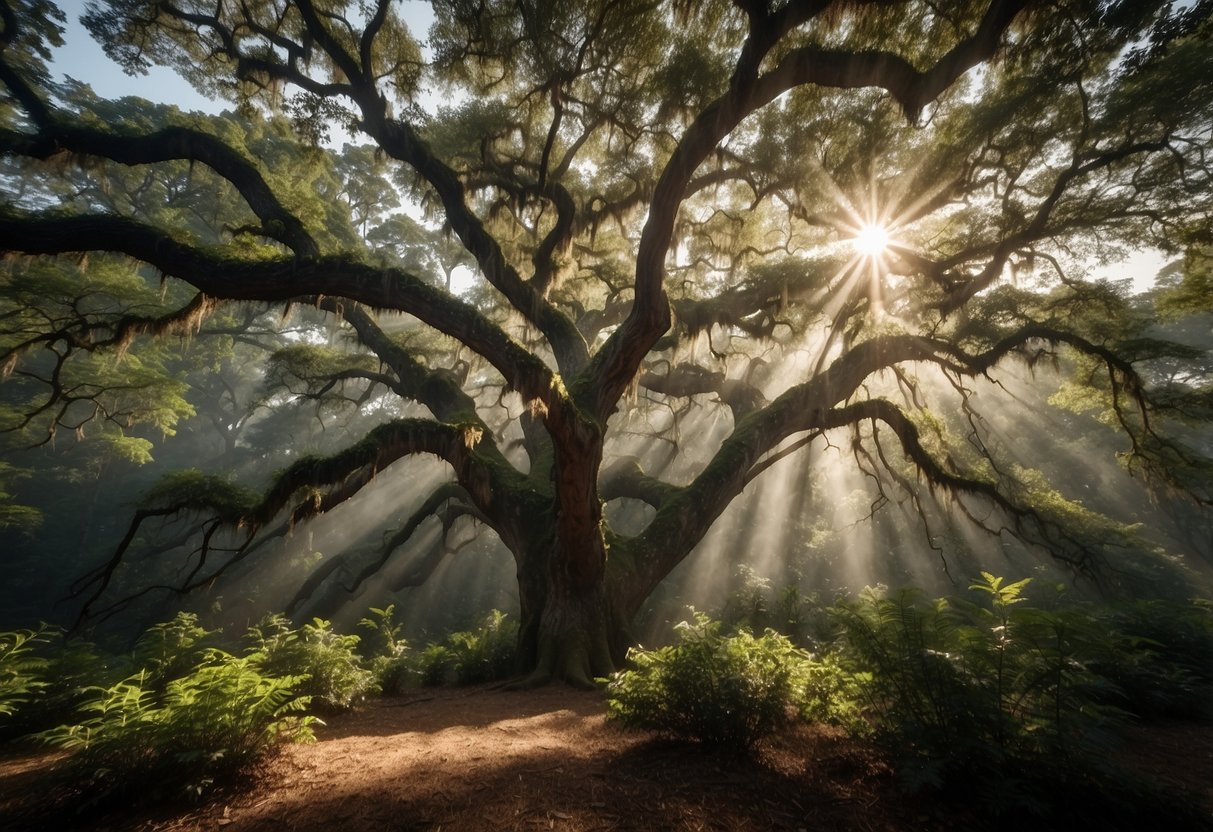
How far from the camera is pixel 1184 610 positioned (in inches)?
296

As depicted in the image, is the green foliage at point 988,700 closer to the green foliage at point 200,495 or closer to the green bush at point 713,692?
the green bush at point 713,692

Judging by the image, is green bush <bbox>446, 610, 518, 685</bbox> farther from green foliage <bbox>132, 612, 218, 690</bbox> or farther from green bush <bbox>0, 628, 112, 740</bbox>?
green bush <bbox>0, 628, 112, 740</bbox>

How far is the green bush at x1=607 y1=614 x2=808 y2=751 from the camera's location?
3605 millimetres

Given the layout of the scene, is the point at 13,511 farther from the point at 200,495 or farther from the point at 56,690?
the point at 200,495

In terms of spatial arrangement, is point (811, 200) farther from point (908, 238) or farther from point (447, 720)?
point (447, 720)

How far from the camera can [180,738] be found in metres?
3.20

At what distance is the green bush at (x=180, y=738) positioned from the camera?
9.96 ft

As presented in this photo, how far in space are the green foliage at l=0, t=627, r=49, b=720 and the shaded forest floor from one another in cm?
76

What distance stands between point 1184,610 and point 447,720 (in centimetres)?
1143

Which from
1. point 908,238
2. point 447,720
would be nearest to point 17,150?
point 447,720

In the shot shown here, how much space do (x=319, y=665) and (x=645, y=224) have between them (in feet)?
23.7

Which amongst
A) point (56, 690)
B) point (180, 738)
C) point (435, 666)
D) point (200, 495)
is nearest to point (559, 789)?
point (180, 738)

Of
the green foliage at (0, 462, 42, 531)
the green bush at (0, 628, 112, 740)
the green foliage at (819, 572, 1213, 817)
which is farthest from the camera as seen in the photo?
the green foliage at (0, 462, 42, 531)

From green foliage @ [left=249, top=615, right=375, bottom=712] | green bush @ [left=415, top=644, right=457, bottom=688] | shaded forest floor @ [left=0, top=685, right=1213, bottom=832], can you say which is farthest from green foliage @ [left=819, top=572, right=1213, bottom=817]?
green bush @ [left=415, top=644, right=457, bottom=688]
